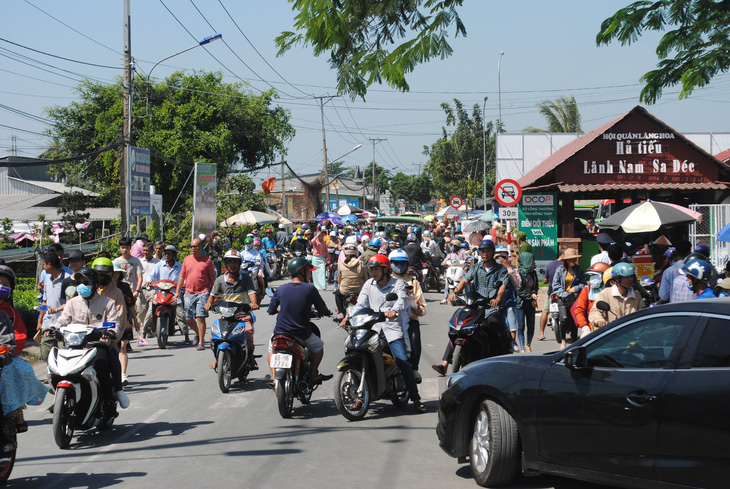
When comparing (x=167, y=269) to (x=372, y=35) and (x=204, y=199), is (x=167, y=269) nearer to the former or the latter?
(x=372, y=35)

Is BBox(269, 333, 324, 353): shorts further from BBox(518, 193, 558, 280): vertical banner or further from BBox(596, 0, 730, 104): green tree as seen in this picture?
BBox(518, 193, 558, 280): vertical banner

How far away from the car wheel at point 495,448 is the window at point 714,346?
5.09 ft

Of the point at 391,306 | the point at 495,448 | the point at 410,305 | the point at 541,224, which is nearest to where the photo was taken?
the point at 495,448

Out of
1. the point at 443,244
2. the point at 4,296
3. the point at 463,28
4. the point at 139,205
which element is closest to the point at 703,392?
the point at 463,28

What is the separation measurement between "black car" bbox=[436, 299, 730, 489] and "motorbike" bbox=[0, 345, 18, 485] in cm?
342

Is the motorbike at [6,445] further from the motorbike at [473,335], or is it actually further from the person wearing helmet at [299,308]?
the motorbike at [473,335]

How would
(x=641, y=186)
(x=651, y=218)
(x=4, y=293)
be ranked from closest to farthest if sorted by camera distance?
(x=4, y=293)
(x=651, y=218)
(x=641, y=186)

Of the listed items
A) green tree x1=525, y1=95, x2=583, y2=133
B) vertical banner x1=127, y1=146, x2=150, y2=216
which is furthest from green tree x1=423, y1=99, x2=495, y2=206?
vertical banner x1=127, y1=146, x2=150, y2=216

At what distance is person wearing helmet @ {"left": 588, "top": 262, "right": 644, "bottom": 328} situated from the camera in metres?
8.17

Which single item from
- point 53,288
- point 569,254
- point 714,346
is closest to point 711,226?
point 569,254

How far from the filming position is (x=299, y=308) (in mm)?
8453

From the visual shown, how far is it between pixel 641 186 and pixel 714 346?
848 inches

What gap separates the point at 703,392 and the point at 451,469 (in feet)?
8.52

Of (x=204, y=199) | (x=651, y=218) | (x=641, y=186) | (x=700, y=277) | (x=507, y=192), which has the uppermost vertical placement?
(x=204, y=199)
